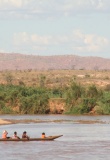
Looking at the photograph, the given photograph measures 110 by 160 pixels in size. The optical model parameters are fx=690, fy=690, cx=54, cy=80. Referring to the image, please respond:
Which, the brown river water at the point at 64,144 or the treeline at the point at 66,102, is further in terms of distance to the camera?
the treeline at the point at 66,102

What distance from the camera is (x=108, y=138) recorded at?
52438 mm

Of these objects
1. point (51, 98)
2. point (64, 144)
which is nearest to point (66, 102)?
point (51, 98)

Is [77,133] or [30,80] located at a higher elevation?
[30,80]

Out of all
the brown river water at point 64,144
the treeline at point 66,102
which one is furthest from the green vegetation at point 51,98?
the brown river water at point 64,144

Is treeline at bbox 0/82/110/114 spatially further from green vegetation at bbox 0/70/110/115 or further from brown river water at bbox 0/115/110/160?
brown river water at bbox 0/115/110/160

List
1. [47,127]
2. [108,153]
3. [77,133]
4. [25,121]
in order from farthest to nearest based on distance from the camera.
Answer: [25,121], [47,127], [77,133], [108,153]

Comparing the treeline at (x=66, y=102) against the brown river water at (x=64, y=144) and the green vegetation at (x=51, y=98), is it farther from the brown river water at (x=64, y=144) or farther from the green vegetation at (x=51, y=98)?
the brown river water at (x=64, y=144)

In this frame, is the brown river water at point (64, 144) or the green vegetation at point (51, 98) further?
the green vegetation at point (51, 98)

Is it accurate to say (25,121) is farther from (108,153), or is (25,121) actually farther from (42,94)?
(108,153)

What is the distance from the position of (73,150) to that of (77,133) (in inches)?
481

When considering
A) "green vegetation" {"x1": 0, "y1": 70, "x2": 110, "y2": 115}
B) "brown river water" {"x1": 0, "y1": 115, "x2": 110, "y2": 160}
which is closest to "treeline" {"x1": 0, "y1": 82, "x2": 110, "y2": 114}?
"green vegetation" {"x1": 0, "y1": 70, "x2": 110, "y2": 115}

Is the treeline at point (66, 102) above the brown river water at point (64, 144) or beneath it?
above

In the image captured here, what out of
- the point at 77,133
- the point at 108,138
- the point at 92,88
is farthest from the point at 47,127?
the point at 92,88

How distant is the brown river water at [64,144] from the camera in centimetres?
4209
